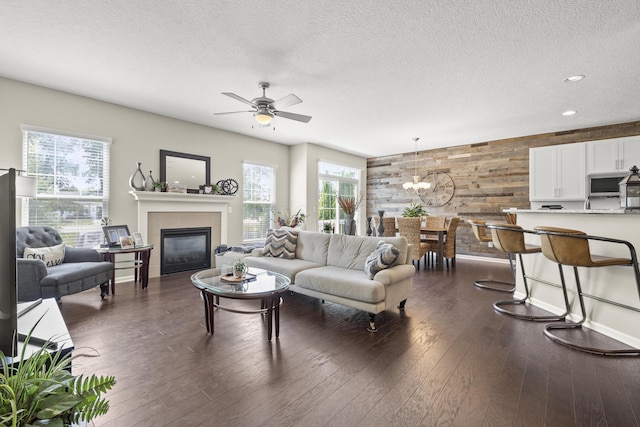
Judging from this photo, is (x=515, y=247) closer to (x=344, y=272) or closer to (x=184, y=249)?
(x=344, y=272)

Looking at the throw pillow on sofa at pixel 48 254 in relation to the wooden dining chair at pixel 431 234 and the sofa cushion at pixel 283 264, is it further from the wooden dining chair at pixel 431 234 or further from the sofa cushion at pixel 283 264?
the wooden dining chair at pixel 431 234

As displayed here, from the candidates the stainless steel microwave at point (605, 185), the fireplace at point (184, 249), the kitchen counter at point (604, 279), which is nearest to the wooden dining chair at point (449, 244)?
the stainless steel microwave at point (605, 185)

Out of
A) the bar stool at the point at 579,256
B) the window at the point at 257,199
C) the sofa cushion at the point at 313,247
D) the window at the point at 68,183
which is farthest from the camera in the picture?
the window at the point at 257,199

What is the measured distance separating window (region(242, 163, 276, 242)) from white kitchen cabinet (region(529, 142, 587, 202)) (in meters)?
5.57

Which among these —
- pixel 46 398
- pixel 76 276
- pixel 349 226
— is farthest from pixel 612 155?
pixel 76 276

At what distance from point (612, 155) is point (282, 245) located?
587 centimetres

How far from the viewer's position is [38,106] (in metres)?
4.02

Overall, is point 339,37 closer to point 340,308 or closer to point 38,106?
point 340,308

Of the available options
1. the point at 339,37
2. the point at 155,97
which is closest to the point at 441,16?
the point at 339,37

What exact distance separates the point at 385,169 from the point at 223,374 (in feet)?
24.9

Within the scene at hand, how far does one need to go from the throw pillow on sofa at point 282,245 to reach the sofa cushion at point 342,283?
0.81 metres

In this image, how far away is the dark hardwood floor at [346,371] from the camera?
1719mm

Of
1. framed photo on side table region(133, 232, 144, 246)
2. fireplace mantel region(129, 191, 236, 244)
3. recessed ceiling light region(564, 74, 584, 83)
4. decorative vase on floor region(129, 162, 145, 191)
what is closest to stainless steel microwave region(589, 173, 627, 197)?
recessed ceiling light region(564, 74, 584, 83)

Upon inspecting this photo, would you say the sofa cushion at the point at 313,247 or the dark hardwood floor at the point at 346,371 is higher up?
the sofa cushion at the point at 313,247
